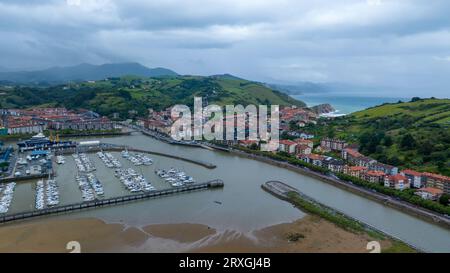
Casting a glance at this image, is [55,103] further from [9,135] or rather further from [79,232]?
[79,232]


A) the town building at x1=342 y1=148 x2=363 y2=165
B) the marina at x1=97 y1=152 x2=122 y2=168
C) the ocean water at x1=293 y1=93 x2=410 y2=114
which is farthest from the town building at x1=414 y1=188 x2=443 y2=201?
the ocean water at x1=293 y1=93 x2=410 y2=114

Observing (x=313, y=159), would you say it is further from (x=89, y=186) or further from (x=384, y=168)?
(x=89, y=186)

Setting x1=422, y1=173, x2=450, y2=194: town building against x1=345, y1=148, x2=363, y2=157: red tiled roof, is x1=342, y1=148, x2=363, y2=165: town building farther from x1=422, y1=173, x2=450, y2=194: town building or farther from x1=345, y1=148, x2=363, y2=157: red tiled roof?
x1=422, y1=173, x2=450, y2=194: town building

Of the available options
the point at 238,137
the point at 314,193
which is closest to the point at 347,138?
the point at 238,137

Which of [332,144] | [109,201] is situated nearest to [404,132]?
[332,144]

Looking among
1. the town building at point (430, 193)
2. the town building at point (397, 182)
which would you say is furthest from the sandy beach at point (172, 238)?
the town building at point (397, 182)

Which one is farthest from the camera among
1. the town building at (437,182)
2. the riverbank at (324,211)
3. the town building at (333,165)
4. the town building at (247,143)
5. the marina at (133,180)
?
the town building at (247,143)

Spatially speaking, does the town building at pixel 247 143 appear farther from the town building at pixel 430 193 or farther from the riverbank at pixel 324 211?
the town building at pixel 430 193

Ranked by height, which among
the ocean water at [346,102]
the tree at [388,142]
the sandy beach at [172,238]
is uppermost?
the ocean water at [346,102]
